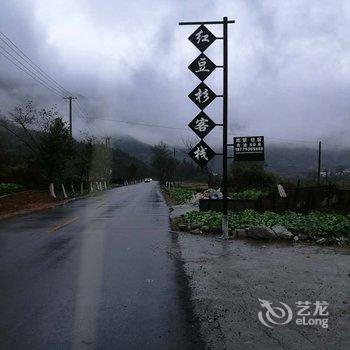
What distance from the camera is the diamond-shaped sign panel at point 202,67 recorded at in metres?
14.5

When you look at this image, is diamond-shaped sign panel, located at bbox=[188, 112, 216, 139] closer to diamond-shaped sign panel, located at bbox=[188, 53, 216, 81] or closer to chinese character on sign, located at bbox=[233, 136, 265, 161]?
chinese character on sign, located at bbox=[233, 136, 265, 161]

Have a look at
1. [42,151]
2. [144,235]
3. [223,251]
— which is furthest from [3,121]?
[223,251]

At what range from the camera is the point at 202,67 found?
14547 mm

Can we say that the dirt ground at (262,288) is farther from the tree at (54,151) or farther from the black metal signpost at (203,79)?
the tree at (54,151)

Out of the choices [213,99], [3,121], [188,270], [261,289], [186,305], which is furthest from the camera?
[3,121]

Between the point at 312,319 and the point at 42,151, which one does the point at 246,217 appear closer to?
the point at 312,319

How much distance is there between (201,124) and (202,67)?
5.34 ft

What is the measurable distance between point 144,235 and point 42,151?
96.3 ft

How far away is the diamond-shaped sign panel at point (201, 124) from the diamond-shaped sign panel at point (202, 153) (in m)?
0.41

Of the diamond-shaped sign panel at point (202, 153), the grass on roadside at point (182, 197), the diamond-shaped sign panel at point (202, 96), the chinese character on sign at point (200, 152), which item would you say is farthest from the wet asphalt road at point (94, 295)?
the grass on roadside at point (182, 197)

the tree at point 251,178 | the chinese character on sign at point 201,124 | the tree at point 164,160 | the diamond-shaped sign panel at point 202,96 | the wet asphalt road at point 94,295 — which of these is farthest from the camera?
the tree at point 164,160

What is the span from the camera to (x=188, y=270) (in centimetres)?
977

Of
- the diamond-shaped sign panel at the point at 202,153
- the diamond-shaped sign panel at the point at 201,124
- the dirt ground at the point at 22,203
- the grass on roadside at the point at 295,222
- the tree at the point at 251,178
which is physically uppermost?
the diamond-shaped sign panel at the point at 201,124

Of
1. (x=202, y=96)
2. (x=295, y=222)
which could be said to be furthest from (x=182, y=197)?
(x=202, y=96)
